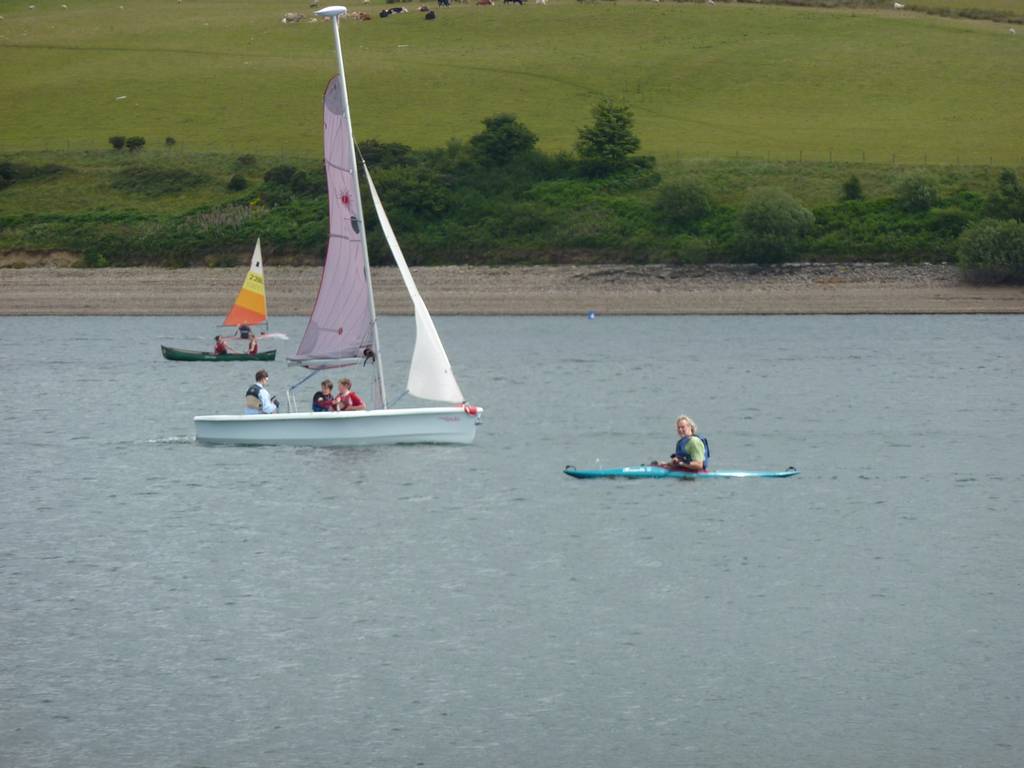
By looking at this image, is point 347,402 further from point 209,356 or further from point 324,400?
point 209,356

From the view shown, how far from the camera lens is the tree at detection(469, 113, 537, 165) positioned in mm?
126688

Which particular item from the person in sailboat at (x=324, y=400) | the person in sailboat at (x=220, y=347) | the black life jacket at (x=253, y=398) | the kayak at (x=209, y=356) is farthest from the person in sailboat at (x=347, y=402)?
the person in sailboat at (x=220, y=347)

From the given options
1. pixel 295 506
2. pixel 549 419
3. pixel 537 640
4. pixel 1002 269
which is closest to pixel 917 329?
pixel 1002 269

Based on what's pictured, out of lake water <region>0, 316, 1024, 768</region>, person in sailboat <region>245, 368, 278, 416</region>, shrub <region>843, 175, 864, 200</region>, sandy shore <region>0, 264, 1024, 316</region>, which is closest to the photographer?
lake water <region>0, 316, 1024, 768</region>

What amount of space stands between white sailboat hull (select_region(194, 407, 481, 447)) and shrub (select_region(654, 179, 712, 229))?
64403 millimetres

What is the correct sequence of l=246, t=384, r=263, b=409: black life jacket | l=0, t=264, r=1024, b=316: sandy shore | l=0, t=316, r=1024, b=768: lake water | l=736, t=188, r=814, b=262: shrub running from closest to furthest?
1. l=0, t=316, r=1024, b=768: lake water
2. l=246, t=384, r=263, b=409: black life jacket
3. l=0, t=264, r=1024, b=316: sandy shore
4. l=736, t=188, r=814, b=262: shrub

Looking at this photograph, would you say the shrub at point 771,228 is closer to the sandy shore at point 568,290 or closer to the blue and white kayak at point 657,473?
the sandy shore at point 568,290

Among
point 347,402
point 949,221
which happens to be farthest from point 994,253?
point 347,402

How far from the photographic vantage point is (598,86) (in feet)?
500

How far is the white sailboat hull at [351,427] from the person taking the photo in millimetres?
49344

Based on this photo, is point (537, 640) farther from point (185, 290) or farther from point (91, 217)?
point (91, 217)

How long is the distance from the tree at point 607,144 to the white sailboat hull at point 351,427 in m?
76.0

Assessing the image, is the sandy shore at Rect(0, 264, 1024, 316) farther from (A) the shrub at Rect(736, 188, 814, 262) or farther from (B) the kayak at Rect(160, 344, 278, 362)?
(B) the kayak at Rect(160, 344, 278, 362)

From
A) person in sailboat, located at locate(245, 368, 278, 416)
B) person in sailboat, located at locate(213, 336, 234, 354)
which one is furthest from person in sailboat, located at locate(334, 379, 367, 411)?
person in sailboat, located at locate(213, 336, 234, 354)
